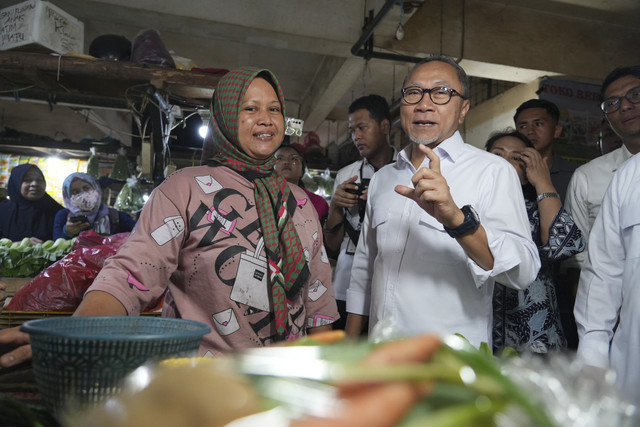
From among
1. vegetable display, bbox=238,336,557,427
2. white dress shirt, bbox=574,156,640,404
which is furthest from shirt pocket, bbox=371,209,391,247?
vegetable display, bbox=238,336,557,427

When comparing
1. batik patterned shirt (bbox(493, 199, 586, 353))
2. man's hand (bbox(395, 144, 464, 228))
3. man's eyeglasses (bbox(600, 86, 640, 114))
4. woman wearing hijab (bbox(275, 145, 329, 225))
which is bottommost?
batik patterned shirt (bbox(493, 199, 586, 353))

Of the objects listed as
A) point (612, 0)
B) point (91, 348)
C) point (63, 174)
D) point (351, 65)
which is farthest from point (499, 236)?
point (63, 174)

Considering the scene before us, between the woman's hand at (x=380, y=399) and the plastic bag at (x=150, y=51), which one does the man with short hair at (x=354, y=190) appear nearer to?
the plastic bag at (x=150, y=51)

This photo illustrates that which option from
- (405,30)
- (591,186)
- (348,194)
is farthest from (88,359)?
(405,30)

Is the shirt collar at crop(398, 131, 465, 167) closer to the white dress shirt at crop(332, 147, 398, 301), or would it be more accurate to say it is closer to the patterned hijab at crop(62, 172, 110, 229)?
the white dress shirt at crop(332, 147, 398, 301)

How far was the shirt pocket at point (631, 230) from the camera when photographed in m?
1.65

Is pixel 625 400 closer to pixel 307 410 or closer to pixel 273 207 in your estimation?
pixel 307 410

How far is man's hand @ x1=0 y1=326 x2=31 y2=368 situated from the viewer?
2.66 ft

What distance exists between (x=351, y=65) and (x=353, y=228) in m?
3.72

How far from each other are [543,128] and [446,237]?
1.60 meters

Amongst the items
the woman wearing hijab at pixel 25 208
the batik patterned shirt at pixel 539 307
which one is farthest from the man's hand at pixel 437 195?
the woman wearing hijab at pixel 25 208

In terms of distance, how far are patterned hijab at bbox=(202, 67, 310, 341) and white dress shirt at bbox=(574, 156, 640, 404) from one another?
1141 millimetres

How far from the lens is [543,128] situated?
9.40 ft

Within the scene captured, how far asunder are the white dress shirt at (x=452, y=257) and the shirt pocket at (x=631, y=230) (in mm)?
382
